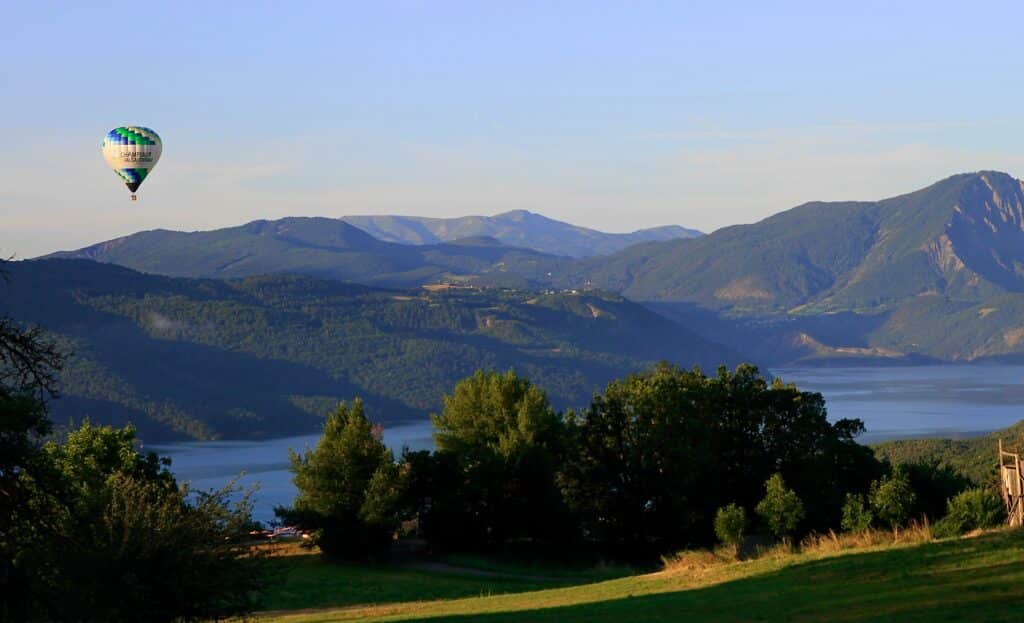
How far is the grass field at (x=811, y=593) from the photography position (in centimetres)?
1847

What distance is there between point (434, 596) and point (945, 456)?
267 feet

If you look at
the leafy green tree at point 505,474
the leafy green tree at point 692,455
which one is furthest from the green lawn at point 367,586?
the leafy green tree at point 692,455

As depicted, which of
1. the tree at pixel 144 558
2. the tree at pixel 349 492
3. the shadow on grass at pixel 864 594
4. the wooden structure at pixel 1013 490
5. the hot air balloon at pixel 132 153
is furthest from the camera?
the hot air balloon at pixel 132 153

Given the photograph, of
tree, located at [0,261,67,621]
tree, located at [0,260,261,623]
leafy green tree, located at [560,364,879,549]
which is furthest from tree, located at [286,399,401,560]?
tree, located at [0,261,67,621]

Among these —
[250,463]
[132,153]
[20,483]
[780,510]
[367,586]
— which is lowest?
[250,463]

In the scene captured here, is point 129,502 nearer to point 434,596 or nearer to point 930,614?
point 930,614

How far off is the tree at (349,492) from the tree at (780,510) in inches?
470

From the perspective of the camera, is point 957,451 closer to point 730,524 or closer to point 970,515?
point 730,524

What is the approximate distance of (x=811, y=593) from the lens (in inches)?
813

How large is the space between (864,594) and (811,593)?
101 centimetres

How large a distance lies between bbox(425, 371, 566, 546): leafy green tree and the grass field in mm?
18764

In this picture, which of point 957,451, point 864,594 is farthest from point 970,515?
point 957,451

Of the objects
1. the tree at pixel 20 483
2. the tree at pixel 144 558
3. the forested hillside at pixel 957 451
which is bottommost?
the forested hillside at pixel 957 451

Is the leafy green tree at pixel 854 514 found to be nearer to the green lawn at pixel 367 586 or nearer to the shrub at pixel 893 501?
the shrub at pixel 893 501
